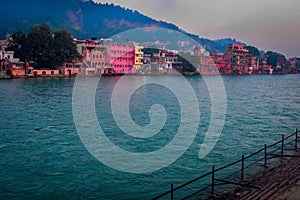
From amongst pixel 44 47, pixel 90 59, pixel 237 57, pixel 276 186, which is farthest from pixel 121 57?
pixel 276 186

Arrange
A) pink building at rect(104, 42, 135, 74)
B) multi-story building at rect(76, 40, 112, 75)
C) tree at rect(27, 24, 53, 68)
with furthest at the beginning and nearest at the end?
1. pink building at rect(104, 42, 135, 74)
2. multi-story building at rect(76, 40, 112, 75)
3. tree at rect(27, 24, 53, 68)

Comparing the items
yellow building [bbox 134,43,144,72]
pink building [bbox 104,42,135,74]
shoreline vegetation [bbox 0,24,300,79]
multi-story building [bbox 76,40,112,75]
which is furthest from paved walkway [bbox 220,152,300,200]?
yellow building [bbox 134,43,144,72]

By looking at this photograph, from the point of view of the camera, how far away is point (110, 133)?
57.7ft

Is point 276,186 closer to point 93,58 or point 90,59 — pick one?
point 90,59

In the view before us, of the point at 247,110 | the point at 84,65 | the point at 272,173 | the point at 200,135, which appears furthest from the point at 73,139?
the point at 84,65

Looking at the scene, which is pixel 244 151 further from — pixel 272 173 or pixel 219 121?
pixel 219 121

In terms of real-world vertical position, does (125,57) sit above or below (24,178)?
above

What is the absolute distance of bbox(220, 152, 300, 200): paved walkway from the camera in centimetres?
770

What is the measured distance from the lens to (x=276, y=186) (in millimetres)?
8477

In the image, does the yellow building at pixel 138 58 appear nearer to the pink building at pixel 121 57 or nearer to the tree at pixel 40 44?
the pink building at pixel 121 57

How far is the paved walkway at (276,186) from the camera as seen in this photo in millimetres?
7699

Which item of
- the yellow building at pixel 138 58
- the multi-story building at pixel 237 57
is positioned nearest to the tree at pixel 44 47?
the yellow building at pixel 138 58

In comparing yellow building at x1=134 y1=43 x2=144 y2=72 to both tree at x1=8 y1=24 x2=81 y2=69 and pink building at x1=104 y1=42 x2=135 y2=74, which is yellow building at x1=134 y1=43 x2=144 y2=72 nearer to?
pink building at x1=104 y1=42 x2=135 y2=74

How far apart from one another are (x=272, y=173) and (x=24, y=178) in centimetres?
815
